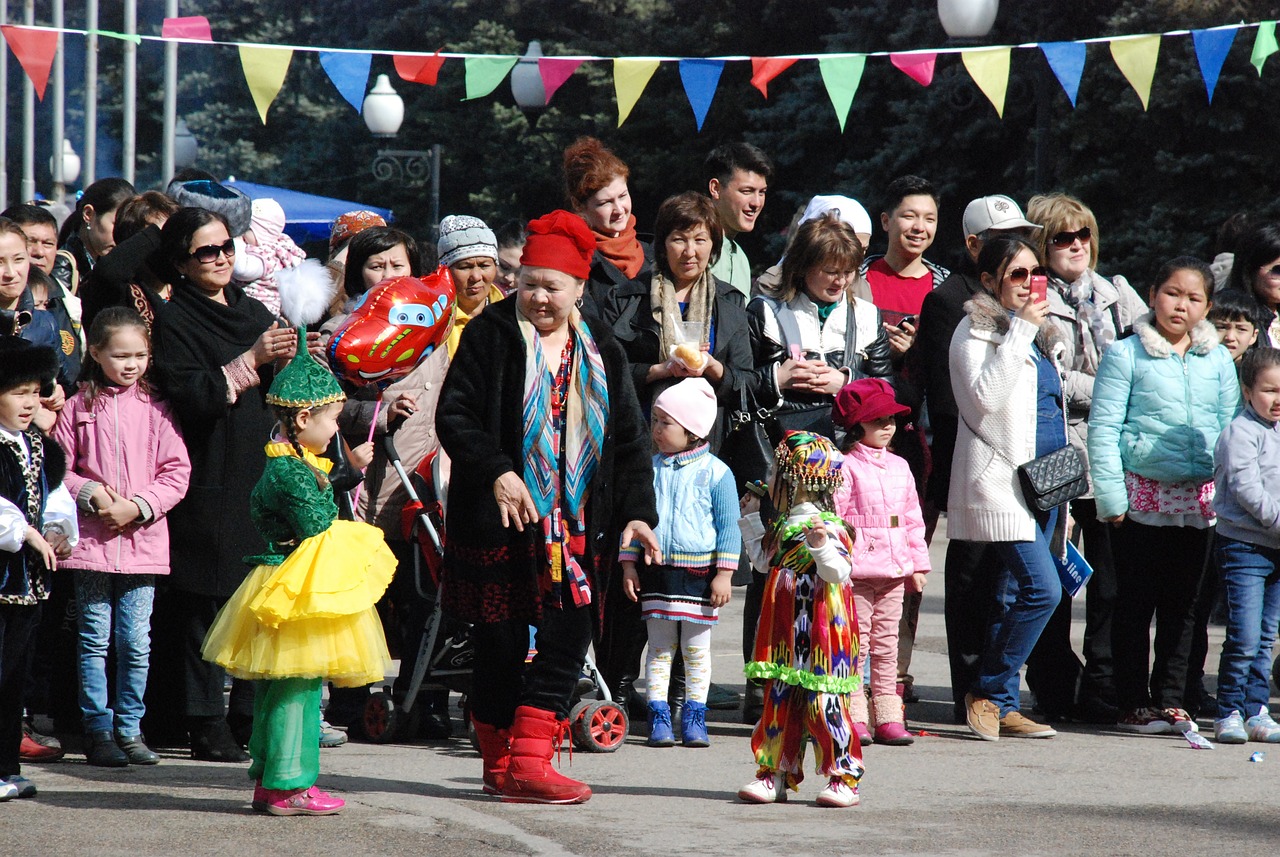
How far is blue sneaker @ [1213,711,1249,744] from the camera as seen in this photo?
7582 mm

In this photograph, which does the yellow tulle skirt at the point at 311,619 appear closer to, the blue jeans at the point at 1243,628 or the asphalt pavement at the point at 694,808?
the asphalt pavement at the point at 694,808

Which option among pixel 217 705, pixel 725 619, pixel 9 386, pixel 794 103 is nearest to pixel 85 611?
pixel 217 705

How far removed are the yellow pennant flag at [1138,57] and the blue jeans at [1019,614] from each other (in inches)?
175

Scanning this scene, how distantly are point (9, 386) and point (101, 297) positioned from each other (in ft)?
3.63

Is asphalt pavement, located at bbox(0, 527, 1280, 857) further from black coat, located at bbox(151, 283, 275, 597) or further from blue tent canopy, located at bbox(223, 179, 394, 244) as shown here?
blue tent canopy, located at bbox(223, 179, 394, 244)

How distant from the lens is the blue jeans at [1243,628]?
767 cm

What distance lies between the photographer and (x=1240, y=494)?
24.7 ft

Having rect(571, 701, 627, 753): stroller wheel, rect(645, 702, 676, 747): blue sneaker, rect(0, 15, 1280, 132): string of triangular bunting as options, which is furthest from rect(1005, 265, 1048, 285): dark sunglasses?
rect(0, 15, 1280, 132): string of triangular bunting

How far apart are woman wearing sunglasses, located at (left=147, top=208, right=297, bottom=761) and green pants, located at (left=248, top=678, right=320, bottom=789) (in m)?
1.14

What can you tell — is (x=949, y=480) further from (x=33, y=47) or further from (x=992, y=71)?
(x=33, y=47)

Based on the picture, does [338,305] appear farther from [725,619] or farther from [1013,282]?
[725,619]

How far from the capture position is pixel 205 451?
6.93 metres

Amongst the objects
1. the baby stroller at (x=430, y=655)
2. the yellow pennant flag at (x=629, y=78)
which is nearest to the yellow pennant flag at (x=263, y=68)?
the yellow pennant flag at (x=629, y=78)

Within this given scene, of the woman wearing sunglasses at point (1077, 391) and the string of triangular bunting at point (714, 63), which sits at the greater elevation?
the string of triangular bunting at point (714, 63)
